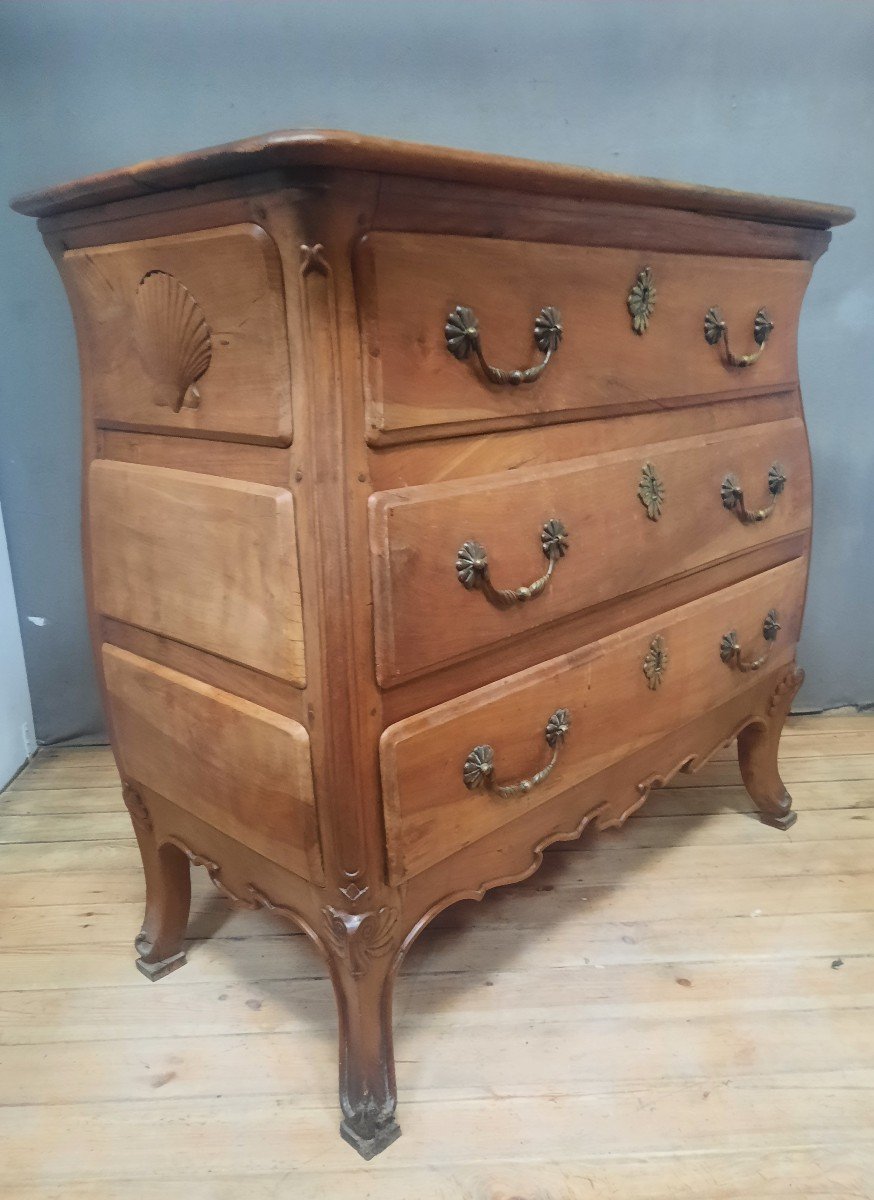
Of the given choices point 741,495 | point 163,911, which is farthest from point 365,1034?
point 741,495

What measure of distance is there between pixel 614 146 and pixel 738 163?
0.89ft

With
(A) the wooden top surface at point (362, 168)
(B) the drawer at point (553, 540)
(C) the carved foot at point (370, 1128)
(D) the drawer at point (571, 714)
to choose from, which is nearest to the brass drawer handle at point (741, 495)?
(B) the drawer at point (553, 540)

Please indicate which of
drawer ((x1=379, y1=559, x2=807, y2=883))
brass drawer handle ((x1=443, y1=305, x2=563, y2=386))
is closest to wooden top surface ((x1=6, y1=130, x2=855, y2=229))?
brass drawer handle ((x1=443, y1=305, x2=563, y2=386))

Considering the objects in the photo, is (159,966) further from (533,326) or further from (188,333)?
(533,326)

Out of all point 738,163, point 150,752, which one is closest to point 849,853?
point 150,752

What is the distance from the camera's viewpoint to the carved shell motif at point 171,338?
896 mm

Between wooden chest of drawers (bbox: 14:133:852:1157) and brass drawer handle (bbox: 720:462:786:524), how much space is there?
1 cm

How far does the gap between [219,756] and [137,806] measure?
12.1 inches

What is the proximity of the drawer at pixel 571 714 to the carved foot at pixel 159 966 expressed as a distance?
579 mm

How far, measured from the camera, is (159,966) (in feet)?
4.32

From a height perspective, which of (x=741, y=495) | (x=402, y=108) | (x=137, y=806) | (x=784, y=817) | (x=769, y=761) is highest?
(x=402, y=108)

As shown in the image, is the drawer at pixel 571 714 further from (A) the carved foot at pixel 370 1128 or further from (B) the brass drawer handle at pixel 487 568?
(A) the carved foot at pixel 370 1128

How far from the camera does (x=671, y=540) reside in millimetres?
1207

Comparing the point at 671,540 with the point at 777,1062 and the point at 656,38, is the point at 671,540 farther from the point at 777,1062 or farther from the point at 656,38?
the point at 656,38
